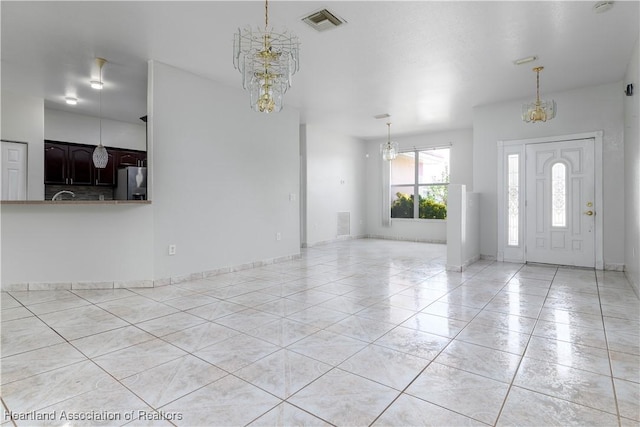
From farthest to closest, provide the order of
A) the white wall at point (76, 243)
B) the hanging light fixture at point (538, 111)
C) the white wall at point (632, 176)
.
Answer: the hanging light fixture at point (538, 111) → the white wall at point (76, 243) → the white wall at point (632, 176)

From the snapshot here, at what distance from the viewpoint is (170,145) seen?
4355mm

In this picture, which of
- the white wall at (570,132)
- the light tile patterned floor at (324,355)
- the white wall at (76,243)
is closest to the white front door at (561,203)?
the white wall at (570,132)

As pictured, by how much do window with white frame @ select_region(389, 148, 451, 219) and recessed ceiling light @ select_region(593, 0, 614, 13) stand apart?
552cm

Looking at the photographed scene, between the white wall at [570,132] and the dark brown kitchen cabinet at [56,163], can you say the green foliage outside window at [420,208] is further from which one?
the dark brown kitchen cabinet at [56,163]

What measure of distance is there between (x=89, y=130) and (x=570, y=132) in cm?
857

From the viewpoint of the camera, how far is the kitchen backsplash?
20.6 ft

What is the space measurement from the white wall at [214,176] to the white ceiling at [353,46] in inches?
15.9

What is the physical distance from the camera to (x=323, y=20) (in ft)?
10.7

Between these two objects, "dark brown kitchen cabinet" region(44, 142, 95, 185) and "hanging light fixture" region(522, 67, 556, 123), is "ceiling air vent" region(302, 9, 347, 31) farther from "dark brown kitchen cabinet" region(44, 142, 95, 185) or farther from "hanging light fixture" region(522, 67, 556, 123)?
"dark brown kitchen cabinet" region(44, 142, 95, 185)

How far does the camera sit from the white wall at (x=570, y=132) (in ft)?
16.4

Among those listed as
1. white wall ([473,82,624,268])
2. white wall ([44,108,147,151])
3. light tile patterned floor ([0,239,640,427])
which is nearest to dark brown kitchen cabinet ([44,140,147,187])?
white wall ([44,108,147,151])

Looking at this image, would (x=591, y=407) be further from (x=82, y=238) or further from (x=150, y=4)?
(x=82, y=238)

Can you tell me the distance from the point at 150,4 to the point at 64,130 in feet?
15.5

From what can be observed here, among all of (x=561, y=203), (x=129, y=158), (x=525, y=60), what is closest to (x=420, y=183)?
(x=561, y=203)
